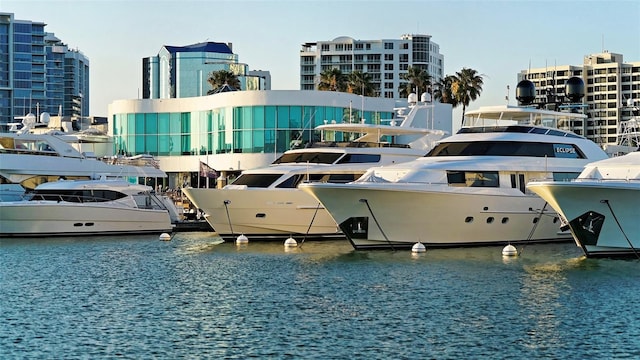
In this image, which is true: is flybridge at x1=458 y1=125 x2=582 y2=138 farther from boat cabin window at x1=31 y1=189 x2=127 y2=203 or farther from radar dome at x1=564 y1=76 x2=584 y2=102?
boat cabin window at x1=31 y1=189 x2=127 y2=203

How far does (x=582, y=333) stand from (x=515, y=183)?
53.5 feet

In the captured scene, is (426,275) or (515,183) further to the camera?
(515,183)

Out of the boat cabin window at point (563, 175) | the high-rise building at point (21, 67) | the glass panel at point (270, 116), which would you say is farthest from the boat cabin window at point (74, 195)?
the high-rise building at point (21, 67)

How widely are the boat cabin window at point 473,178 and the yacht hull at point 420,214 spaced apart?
29.2 inches

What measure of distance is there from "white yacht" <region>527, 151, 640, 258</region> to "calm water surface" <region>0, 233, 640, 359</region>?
68cm

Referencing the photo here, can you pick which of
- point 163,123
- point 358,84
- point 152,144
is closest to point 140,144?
point 152,144

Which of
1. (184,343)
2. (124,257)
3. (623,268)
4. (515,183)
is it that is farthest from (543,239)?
(184,343)

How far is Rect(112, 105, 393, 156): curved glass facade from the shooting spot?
62.7 metres

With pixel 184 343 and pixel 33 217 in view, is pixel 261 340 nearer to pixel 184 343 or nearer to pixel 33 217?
pixel 184 343

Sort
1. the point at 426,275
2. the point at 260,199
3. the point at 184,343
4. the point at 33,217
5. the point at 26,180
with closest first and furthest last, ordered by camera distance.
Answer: the point at 184,343
the point at 426,275
the point at 260,199
the point at 33,217
the point at 26,180

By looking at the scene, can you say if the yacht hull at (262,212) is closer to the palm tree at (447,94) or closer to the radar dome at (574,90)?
the radar dome at (574,90)

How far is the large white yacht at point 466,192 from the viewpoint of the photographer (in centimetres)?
3328

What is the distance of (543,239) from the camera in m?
36.6

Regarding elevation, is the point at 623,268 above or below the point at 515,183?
below
